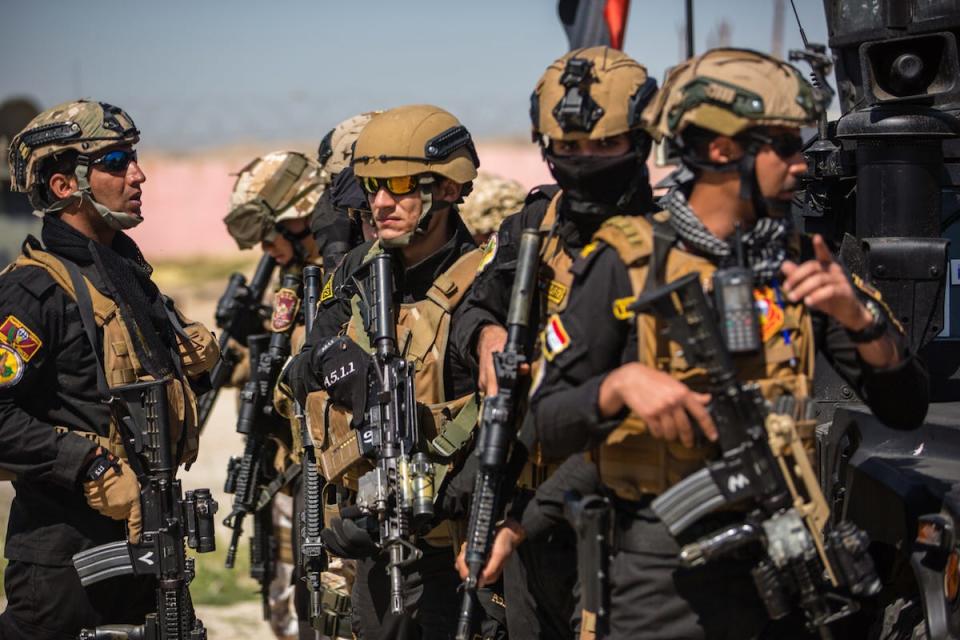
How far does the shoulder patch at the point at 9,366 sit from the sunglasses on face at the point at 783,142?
273 centimetres

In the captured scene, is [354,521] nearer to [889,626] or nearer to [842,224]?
[889,626]

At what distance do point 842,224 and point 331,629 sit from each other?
2.66 meters

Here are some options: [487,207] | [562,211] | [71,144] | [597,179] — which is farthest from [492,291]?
[487,207]

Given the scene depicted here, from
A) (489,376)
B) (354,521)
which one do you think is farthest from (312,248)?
(489,376)

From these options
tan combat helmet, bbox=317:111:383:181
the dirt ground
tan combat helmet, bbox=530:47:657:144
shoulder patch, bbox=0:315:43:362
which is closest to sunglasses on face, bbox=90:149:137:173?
shoulder patch, bbox=0:315:43:362

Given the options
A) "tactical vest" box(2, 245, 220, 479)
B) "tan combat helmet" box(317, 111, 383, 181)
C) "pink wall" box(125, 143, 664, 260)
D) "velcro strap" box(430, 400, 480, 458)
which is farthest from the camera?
"pink wall" box(125, 143, 664, 260)

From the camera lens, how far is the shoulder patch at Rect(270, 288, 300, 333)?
675 centimetres

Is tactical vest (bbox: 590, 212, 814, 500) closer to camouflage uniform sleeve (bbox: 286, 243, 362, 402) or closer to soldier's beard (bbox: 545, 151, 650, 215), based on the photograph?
soldier's beard (bbox: 545, 151, 650, 215)

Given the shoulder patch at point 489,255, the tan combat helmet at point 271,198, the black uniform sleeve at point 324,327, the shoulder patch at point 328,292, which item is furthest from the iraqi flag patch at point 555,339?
the tan combat helmet at point 271,198

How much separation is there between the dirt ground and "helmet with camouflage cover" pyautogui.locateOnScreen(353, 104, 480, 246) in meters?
3.79

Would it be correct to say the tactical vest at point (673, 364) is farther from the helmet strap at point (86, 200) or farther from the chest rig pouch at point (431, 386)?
the helmet strap at point (86, 200)

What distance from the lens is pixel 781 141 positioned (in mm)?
3434

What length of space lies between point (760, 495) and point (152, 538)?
2540 mm

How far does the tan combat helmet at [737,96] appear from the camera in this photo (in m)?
3.37
